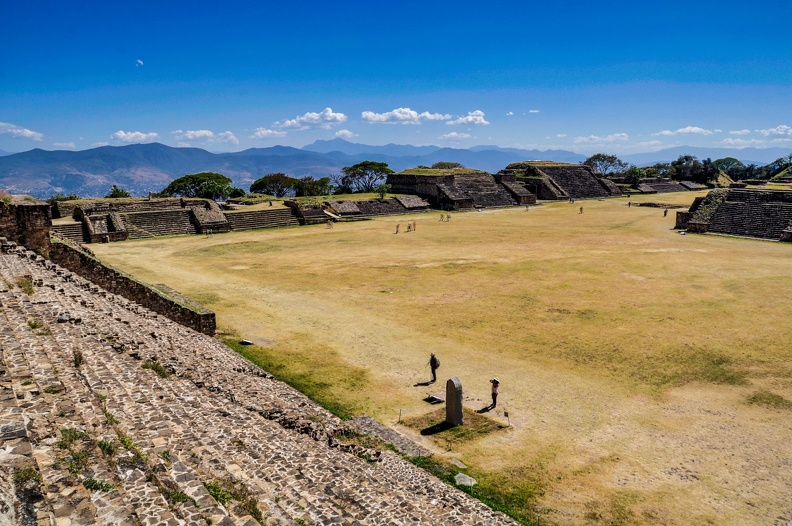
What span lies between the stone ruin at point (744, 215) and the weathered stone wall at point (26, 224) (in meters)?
43.0

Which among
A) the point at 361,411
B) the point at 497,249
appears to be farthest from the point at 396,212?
the point at 361,411

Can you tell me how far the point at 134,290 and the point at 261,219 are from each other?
28.3 m

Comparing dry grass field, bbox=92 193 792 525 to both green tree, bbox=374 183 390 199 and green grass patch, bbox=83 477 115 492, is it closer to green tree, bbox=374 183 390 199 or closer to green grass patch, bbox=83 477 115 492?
green grass patch, bbox=83 477 115 492

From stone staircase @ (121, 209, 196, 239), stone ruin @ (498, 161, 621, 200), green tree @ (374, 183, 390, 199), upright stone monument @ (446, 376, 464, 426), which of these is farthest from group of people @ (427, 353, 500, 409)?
stone ruin @ (498, 161, 621, 200)

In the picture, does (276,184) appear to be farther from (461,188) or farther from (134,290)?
(134,290)

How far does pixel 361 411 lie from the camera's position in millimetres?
12633

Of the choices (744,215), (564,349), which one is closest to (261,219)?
(564,349)

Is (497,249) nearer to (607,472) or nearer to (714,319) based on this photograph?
(714,319)

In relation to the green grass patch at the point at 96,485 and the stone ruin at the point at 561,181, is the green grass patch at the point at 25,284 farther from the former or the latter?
the stone ruin at the point at 561,181

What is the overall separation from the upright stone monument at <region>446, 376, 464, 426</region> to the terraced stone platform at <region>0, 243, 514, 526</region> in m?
2.19

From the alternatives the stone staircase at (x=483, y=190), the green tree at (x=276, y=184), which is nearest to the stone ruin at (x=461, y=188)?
the stone staircase at (x=483, y=190)

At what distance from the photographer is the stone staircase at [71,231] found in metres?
38.3

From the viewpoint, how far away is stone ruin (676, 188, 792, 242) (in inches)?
1507

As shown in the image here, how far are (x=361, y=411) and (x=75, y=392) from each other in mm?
6223
